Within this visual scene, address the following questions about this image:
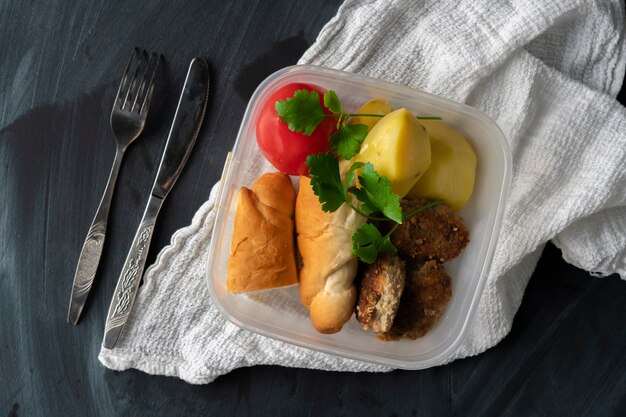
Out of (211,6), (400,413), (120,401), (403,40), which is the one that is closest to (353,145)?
(403,40)

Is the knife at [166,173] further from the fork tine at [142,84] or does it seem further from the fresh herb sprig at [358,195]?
the fresh herb sprig at [358,195]

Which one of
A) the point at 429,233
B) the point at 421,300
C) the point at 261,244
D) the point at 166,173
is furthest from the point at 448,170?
the point at 166,173

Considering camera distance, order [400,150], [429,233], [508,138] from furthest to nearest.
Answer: [508,138] < [429,233] < [400,150]

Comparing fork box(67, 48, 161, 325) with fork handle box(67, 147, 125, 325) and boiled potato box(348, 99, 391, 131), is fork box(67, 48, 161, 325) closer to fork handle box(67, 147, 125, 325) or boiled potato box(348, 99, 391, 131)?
fork handle box(67, 147, 125, 325)

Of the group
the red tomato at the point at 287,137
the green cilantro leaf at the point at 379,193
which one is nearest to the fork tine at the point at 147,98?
the red tomato at the point at 287,137

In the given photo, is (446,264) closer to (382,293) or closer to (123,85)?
(382,293)

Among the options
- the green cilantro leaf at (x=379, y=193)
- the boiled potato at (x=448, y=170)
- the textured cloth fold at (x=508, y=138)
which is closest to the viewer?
the green cilantro leaf at (x=379, y=193)
